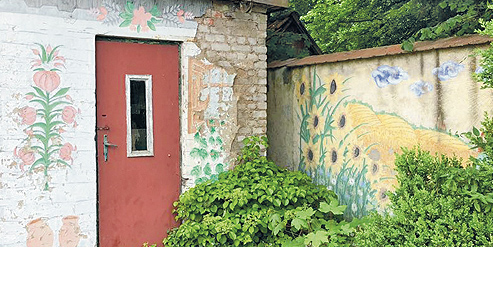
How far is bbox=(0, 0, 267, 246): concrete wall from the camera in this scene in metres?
4.98

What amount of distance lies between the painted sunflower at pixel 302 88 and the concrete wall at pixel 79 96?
0.87m

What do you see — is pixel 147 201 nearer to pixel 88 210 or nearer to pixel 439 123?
pixel 88 210

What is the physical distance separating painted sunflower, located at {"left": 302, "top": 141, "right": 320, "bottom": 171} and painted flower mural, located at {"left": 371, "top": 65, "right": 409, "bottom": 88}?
1.25 m

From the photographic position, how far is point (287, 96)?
6969 mm

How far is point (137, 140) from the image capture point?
18.5 feet

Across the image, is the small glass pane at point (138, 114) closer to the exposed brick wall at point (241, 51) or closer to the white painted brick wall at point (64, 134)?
the white painted brick wall at point (64, 134)

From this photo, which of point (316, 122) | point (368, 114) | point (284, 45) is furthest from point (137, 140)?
point (284, 45)

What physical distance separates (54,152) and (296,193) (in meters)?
2.56

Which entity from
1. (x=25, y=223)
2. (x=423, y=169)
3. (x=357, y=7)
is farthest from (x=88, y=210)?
(x=357, y=7)

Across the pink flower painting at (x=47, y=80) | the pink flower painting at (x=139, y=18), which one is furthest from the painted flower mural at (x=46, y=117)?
the pink flower painting at (x=139, y=18)

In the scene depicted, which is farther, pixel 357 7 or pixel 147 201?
pixel 357 7

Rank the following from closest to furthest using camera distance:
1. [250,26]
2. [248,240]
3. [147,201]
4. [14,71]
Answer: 1. [14,71]
2. [248,240]
3. [147,201]
4. [250,26]

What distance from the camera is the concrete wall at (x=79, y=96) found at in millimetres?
4980

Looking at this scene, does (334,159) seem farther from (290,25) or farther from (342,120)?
(290,25)
